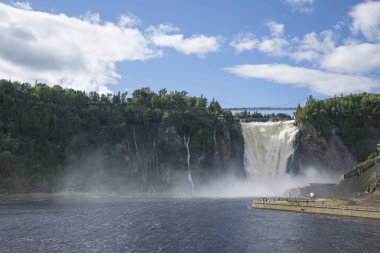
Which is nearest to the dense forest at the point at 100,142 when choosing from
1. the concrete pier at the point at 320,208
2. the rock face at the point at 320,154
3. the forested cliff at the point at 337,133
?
the rock face at the point at 320,154

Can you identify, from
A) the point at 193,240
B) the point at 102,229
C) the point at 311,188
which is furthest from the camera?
the point at 311,188

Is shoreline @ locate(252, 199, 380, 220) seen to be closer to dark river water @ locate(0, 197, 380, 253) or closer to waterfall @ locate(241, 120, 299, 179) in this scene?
dark river water @ locate(0, 197, 380, 253)

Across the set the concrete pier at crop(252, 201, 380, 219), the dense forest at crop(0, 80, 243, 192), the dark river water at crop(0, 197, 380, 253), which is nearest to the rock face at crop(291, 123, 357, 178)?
the dense forest at crop(0, 80, 243, 192)

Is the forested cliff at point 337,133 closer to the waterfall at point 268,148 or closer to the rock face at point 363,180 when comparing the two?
the waterfall at point 268,148

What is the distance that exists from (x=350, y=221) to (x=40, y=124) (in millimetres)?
118269

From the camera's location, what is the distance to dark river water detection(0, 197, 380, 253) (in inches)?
2315

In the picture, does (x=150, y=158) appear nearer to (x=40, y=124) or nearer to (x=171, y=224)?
(x=40, y=124)

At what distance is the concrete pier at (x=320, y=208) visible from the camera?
84.0 meters

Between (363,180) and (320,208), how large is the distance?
22.6 m

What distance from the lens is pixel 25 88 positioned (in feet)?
603

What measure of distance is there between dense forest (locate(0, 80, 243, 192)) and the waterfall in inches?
183

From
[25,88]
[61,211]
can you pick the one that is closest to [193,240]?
[61,211]

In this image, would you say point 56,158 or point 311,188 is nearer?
point 311,188

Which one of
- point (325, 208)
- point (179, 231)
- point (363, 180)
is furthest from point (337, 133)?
point (179, 231)
